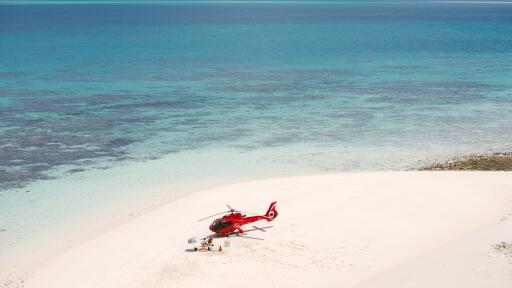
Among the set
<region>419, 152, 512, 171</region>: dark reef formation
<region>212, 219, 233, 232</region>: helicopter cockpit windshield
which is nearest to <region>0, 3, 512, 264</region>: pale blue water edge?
<region>419, 152, 512, 171</region>: dark reef formation

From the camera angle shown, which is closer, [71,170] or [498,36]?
[71,170]

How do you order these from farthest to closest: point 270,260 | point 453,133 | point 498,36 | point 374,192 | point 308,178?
point 498,36 → point 453,133 → point 308,178 → point 374,192 → point 270,260

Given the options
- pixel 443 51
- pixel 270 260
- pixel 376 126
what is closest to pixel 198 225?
pixel 270 260

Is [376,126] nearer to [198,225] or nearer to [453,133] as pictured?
[453,133]

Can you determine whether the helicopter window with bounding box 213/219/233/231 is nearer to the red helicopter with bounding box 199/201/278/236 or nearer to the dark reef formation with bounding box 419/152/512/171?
the red helicopter with bounding box 199/201/278/236

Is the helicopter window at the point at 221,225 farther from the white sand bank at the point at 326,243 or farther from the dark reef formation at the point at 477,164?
the dark reef formation at the point at 477,164

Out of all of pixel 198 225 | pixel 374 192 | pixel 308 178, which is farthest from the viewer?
pixel 308 178

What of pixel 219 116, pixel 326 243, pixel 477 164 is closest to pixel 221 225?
pixel 326 243
